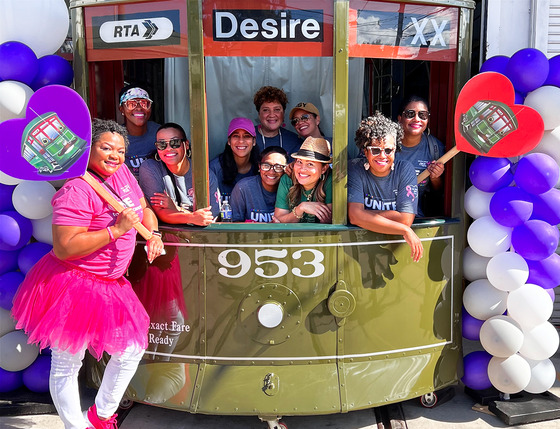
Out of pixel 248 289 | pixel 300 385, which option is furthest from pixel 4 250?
pixel 300 385

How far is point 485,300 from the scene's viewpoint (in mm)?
3750

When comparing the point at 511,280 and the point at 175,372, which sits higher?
the point at 511,280

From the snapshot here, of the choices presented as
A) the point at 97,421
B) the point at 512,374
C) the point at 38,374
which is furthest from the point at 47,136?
the point at 512,374

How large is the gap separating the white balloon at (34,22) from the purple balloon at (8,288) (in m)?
1.47

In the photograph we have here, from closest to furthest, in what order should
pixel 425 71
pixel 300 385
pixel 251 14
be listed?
1. pixel 251 14
2. pixel 300 385
3. pixel 425 71

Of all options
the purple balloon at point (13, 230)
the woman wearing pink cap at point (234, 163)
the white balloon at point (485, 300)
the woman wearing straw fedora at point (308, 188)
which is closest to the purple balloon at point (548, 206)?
the white balloon at point (485, 300)

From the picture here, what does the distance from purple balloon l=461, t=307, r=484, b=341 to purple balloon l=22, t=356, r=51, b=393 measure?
9.03 ft

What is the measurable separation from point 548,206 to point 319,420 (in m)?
1.93

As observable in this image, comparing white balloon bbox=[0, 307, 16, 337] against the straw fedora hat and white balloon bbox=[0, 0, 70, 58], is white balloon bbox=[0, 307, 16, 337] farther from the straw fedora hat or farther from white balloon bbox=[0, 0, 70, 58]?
the straw fedora hat

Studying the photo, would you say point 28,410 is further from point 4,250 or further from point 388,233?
point 388,233

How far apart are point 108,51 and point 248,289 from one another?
5.23ft

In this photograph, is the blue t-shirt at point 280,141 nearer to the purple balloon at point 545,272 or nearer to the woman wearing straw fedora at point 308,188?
the woman wearing straw fedora at point 308,188

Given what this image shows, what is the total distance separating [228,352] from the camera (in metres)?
3.54

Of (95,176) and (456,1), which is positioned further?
(456,1)
